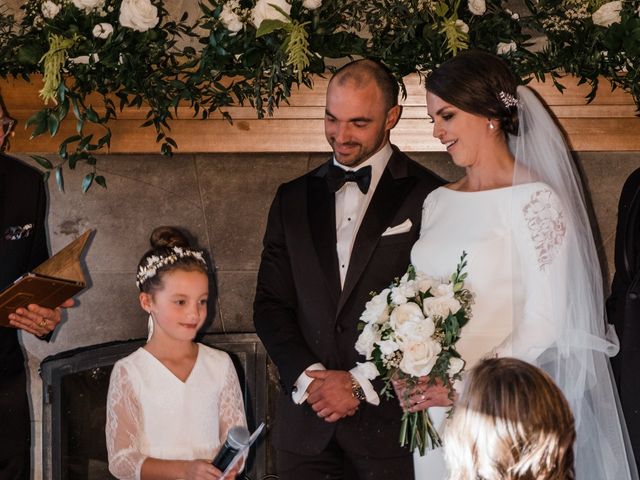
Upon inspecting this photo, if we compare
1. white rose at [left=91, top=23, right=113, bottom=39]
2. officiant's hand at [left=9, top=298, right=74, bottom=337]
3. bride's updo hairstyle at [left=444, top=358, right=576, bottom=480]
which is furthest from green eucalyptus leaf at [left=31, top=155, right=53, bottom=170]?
bride's updo hairstyle at [left=444, top=358, right=576, bottom=480]

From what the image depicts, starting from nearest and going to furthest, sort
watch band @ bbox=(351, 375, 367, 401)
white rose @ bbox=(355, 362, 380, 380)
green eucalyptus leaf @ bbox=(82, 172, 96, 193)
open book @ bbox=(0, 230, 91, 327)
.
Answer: white rose @ bbox=(355, 362, 380, 380) < watch band @ bbox=(351, 375, 367, 401) < open book @ bbox=(0, 230, 91, 327) < green eucalyptus leaf @ bbox=(82, 172, 96, 193)

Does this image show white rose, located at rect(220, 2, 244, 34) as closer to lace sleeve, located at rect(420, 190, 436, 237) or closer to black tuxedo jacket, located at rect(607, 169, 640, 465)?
lace sleeve, located at rect(420, 190, 436, 237)

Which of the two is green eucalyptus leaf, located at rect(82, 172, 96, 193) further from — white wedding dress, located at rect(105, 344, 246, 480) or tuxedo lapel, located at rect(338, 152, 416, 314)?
tuxedo lapel, located at rect(338, 152, 416, 314)

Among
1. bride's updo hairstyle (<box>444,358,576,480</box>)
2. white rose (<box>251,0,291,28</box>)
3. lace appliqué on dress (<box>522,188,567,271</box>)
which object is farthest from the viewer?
white rose (<box>251,0,291,28</box>)

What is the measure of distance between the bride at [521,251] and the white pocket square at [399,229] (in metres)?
0.13

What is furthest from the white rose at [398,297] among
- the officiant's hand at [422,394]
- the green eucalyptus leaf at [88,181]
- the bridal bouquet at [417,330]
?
the green eucalyptus leaf at [88,181]

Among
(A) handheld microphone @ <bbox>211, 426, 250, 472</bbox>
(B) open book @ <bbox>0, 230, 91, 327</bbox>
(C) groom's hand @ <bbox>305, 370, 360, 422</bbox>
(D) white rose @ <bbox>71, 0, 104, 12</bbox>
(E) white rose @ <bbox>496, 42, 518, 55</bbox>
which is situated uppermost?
(D) white rose @ <bbox>71, 0, 104, 12</bbox>

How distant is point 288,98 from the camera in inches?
171

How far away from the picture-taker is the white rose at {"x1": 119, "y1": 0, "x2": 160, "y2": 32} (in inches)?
156

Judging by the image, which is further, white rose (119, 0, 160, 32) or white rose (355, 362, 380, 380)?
white rose (119, 0, 160, 32)

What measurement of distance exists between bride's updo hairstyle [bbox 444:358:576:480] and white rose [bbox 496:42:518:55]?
223 centimetres

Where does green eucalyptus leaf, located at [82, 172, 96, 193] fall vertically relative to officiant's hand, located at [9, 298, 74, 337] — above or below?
above

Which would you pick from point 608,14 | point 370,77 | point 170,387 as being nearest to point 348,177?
point 370,77

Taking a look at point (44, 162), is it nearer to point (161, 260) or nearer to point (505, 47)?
point (161, 260)
